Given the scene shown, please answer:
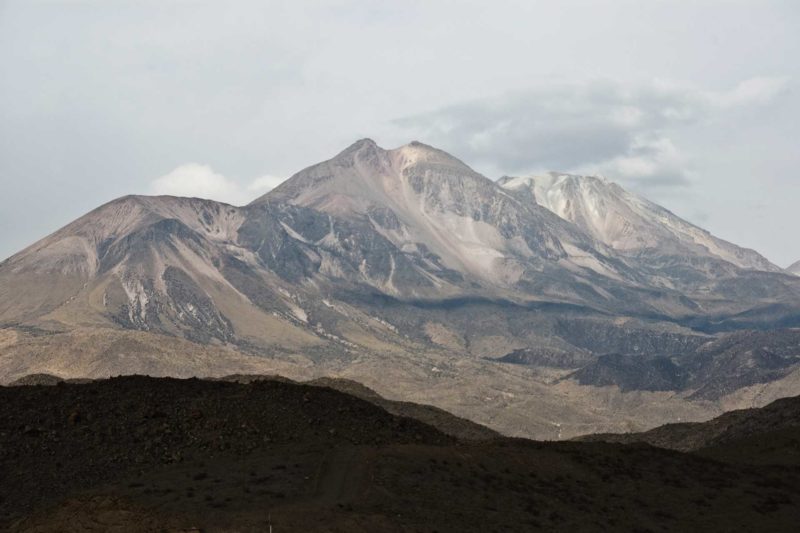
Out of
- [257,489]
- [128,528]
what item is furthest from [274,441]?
[128,528]

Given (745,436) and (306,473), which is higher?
(306,473)

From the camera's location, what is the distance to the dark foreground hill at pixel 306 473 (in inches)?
1759

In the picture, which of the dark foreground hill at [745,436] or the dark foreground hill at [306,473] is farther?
the dark foreground hill at [745,436]

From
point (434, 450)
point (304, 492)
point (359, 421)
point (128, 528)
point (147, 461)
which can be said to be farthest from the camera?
point (359, 421)

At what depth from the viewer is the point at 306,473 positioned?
5053 cm

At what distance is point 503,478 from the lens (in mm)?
55719

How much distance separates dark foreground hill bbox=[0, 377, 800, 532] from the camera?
44688 mm

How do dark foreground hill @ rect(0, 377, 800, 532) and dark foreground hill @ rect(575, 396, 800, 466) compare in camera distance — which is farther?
dark foreground hill @ rect(575, 396, 800, 466)

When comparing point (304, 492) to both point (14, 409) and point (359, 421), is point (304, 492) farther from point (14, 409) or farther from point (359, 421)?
point (14, 409)

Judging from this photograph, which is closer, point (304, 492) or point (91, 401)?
point (304, 492)

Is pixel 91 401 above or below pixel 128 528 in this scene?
above

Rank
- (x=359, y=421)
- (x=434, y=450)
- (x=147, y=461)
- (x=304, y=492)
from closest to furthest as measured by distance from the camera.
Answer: (x=304, y=492)
(x=147, y=461)
(x=434, y=450)
(x=359, y=421)

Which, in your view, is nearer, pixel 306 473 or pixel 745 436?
pixel 306 473

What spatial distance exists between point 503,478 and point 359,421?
10045 mm
